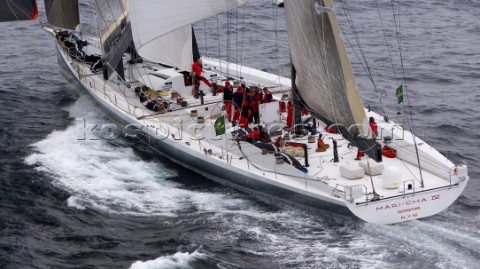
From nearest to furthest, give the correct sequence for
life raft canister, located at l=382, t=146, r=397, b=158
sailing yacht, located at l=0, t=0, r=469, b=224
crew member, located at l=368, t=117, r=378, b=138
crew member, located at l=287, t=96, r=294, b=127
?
sailing yacht, located at l=0, t=0, r=469, b=224
life raft canister, located at l=382, t=146, r=397, b=158
crew member, located at l=368, t=117, r=378, b=138
crew member, located at l=287, t=96, r=294, b=127

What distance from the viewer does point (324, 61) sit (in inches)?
952

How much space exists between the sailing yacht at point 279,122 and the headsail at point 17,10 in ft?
6.19

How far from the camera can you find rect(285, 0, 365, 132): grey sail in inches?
928

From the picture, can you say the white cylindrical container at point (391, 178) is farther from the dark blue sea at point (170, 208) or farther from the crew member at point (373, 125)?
the crew member at point (373, 125)

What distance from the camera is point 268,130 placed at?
91.6ft

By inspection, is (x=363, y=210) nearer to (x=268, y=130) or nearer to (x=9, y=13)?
(x=268, y=130)

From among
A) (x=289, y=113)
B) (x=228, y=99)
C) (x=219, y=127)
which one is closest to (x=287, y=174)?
(x=219, y=127)

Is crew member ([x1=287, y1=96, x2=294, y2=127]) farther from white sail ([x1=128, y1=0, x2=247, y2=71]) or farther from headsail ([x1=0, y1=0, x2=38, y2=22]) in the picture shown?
headsail ([x1=0, y1=0, x2=38, y2=22])

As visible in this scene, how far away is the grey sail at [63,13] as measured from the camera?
3519 cm

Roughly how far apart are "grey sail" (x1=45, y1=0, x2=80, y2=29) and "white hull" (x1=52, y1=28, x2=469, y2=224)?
573cm

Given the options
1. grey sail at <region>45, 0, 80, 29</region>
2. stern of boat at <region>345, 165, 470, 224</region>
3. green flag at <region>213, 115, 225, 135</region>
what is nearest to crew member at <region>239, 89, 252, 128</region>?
green flag at <region>213, 115, 225, 135</region>

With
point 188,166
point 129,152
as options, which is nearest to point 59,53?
point 129,152

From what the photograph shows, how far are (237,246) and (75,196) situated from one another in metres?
5.76

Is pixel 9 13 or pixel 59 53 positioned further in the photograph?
pixel 59 53
